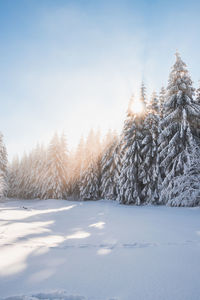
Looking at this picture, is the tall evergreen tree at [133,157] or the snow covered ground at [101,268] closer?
the snow covered ground at [101,268]

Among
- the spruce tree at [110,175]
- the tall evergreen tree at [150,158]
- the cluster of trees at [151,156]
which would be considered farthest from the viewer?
the spruce tree at [110,175]

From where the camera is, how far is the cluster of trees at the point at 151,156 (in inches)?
495

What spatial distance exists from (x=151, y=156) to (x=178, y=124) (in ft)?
15.8

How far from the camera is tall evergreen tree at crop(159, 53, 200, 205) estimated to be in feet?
42.4

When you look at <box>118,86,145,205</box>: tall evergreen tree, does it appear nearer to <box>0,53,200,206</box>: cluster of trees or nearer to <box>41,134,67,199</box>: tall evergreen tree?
<box>0,53,200,206</box>: cluster of trees

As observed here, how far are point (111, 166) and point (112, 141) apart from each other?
4913 millimetres

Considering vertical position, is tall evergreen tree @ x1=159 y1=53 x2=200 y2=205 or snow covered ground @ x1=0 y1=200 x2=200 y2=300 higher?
tall evergreen tree @ x1=159 y1=53 x2=200 y2=205

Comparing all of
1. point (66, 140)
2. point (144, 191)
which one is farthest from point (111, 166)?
point (66, 140)

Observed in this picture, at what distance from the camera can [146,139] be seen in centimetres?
1766

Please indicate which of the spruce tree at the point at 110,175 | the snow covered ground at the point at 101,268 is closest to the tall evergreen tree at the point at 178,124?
the snow covered ground at the point at 101,268

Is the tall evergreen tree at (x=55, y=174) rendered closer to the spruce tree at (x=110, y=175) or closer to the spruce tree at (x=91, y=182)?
the spruce tree at (x=91, y=182)

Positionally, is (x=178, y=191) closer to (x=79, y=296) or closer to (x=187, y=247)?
(x=187, y=247)

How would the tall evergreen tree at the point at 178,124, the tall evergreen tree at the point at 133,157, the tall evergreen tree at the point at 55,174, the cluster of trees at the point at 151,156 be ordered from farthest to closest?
the tall evergreen tree at the point at 55,174, the tall evergreen tree at the point at 133,157, the tall evergreen tree at the point at 178,124, the cluster of trees at the point at 151,156

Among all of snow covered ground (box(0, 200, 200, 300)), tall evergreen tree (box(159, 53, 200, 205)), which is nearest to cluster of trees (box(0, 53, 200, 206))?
tall evergreen tree (box(159, 53, 200, 205))
